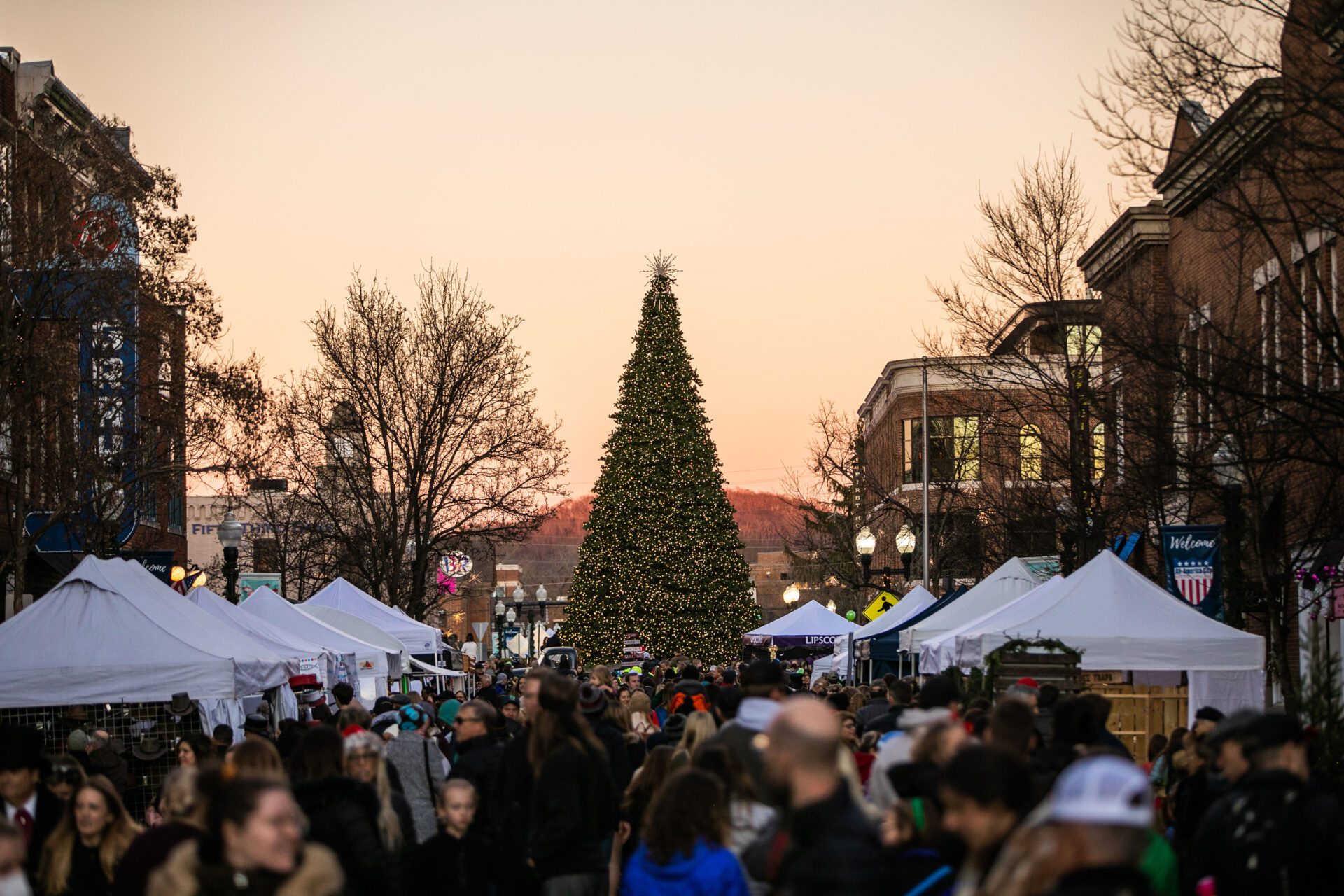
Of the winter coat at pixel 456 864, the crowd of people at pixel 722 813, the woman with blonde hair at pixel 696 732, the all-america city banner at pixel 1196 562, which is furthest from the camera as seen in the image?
the all-america city banner at pixel 1196 562

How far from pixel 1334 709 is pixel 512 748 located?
Answer: 21.6ft

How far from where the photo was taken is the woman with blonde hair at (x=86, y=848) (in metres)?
7.82

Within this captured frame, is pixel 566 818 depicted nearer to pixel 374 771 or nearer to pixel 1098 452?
pixel 374 771

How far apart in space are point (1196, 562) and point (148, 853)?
15367 millimetres

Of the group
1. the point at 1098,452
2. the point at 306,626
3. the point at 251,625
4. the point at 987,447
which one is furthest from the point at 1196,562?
the point at 987,447

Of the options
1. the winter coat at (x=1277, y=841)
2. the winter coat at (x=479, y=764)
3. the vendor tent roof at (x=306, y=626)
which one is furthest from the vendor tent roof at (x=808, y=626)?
the winter coat at (x=1277, y=841)

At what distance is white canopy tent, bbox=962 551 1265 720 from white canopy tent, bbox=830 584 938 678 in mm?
9466

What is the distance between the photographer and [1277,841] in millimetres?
6824

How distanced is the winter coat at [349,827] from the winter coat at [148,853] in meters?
0.59

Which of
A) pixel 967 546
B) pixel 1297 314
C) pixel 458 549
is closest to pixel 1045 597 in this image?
pixel 1297 314

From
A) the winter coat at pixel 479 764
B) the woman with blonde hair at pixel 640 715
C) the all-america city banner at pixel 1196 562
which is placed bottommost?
the woman with blonde hair at pixel 640 715

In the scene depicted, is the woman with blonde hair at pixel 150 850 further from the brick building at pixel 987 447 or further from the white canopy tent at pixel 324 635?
the white canopy tent at pixel 324 635

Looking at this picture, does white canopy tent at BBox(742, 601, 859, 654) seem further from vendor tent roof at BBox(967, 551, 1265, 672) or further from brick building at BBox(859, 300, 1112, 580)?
vendor tent roof at BBox(967, 551, 1265, 672)

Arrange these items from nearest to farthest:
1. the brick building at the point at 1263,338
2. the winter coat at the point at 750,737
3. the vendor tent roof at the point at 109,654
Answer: the winter coat at the point at 750,737 < the brick building at the point at 1263,338 < the vendor tent roof at the point at 109,654
